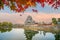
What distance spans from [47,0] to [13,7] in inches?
17.2

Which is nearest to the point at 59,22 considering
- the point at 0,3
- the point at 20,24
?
the point at 20,24

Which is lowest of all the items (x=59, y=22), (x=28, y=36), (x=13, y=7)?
(x=28, y=36)

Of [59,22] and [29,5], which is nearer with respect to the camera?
[29,5]

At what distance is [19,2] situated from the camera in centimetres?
232

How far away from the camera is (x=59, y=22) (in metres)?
6.48

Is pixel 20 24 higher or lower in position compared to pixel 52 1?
lower

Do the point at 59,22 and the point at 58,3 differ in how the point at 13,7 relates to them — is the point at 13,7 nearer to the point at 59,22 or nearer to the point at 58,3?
the point at 58,3

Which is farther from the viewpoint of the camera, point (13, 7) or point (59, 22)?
point (59, 22)

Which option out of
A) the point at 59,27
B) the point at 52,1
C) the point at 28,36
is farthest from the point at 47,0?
the point at 28,36

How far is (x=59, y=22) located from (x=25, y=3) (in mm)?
4267

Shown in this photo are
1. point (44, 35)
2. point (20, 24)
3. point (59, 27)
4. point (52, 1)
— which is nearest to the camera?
point (52, 1)

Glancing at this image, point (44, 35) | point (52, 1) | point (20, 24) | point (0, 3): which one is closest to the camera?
point (0, 3)

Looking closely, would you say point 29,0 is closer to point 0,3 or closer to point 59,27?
point 0,3

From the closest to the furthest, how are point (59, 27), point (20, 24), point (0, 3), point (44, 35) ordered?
point (0, 3), point (20, 24), point (59, 27), point (44, 35)
